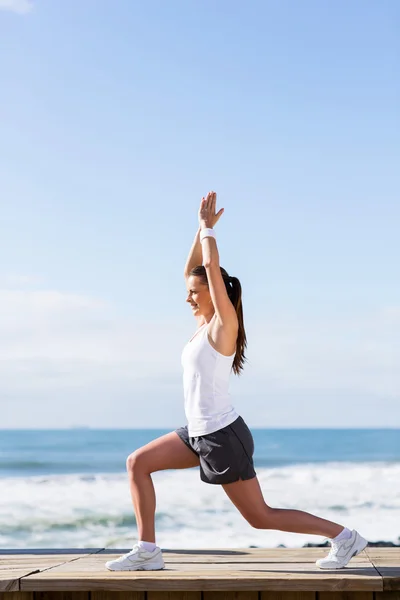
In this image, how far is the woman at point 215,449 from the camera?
3.83m

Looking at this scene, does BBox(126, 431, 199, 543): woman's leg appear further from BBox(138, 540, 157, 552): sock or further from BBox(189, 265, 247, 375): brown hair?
BBox(189, 265, 247, 375): brown hair

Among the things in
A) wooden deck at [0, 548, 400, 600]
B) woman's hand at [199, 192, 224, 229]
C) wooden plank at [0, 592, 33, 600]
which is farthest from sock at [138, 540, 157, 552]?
woman's hand at [199, 192, 224, 229]

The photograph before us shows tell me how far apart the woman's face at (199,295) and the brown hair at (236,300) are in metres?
0.02

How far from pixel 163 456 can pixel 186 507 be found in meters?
11.6

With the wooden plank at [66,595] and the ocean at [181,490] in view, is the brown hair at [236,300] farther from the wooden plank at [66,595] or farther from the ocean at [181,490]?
the ocean at [181,490]

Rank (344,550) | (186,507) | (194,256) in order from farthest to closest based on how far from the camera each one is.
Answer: (186,507)
(194,256)
(344,550)

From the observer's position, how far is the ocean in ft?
42.2

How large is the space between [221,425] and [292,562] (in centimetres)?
79

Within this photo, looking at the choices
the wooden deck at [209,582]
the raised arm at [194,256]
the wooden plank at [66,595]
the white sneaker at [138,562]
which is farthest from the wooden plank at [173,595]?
the raised arm at [194,256]

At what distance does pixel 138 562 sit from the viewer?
393cm

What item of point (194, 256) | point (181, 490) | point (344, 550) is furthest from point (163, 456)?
point (181, 490)

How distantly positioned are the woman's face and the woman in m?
0.06

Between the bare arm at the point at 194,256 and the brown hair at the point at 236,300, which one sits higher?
the bare arm at the point at 194,256

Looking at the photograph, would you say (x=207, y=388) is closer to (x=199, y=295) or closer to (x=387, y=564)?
(x=199, y=295)
